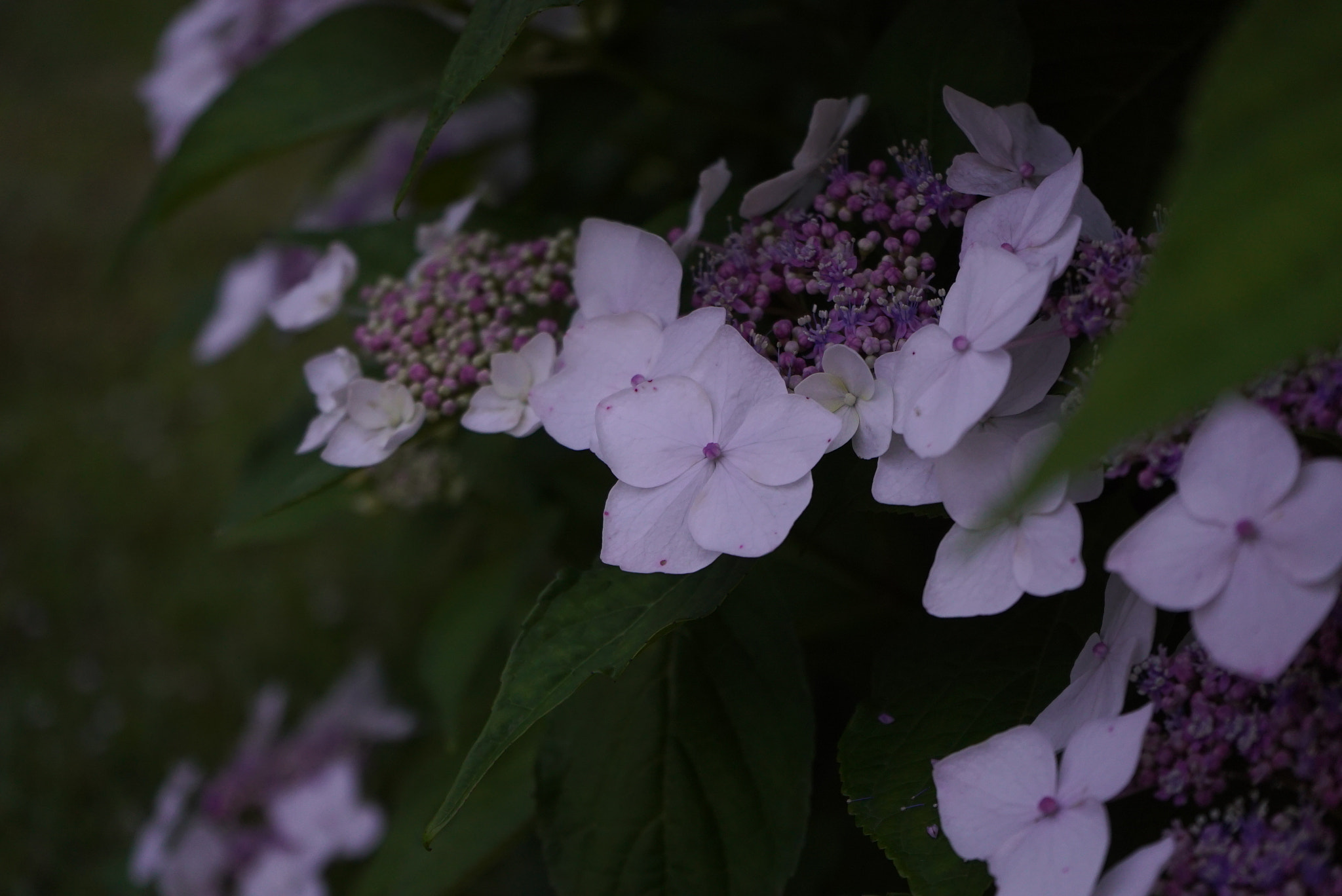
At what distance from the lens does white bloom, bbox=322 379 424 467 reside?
65 cm

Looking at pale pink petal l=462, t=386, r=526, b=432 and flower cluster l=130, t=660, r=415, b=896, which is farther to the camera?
flower cluster l=130, t=660, r=415, b=896

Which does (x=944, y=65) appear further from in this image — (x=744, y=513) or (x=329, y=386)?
(x=329, y=386)

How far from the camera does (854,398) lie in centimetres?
52

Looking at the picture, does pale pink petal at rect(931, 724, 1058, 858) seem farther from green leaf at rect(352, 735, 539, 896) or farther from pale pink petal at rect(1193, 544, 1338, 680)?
green leaf at rect(352, 735, 539, 896)

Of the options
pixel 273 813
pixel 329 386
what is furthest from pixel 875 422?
pixel 273 813

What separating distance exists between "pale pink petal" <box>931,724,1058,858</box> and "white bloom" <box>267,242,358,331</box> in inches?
21.4

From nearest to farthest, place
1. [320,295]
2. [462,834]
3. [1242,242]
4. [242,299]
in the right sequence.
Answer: [1242,242]
[320,295]
[462,834]
[242,299]

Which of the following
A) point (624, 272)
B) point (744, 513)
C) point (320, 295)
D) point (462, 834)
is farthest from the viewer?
point (462, 834)

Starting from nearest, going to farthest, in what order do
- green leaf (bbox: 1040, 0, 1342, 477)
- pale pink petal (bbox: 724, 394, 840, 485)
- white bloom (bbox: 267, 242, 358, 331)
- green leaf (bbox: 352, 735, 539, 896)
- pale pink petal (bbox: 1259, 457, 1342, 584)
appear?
green leaf (bbox: 1040, 0, 1342, 477), pale pink petal (bbox: 1259, 457, 1342, 584), pale pink petal (bbox: 724, 394, 840, 485), white bloom (bbox: 267, 242, 358, 331), green leaf (bbox: 352, 735, 539, 896)

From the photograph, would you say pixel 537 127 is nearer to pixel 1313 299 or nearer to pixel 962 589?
pixel 962 589

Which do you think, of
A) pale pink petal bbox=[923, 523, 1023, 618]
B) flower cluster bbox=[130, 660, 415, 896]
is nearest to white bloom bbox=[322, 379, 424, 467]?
pale pink petal bbox=[923, 523, 1023, 618]

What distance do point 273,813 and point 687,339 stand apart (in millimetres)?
960

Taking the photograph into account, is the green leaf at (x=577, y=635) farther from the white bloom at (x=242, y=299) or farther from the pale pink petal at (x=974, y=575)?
the white bloom at (x=242, y=299)

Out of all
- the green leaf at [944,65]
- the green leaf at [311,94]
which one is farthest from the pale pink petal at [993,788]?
the green leaf at [311,94]
